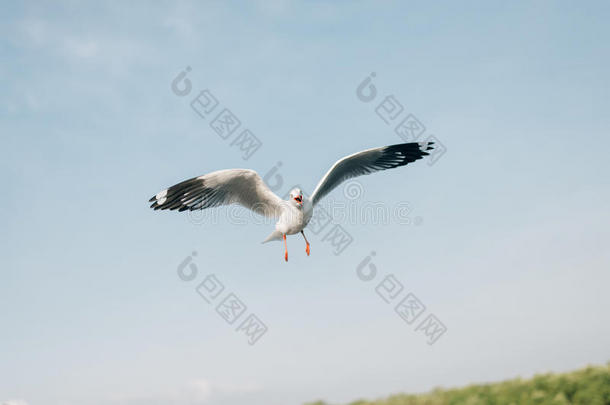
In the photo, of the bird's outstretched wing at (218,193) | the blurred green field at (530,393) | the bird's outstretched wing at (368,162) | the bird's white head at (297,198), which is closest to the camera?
the blurred green field at (530,393)

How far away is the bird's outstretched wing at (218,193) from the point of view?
1159cm

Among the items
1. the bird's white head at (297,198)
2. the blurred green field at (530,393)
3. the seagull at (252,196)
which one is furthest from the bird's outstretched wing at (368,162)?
the blurred green field at (530,393)

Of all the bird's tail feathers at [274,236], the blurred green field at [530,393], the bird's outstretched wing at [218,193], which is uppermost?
the bird's outstretched wing at [218,193]

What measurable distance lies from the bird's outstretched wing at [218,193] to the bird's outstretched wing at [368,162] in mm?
1159

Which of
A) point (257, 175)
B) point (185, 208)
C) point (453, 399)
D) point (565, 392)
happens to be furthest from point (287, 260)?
point (565, 392)

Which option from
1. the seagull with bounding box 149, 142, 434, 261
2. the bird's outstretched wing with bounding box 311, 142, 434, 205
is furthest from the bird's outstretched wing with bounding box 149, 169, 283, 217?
the bird's outstretched wing with bounding box 311, 142, 434, 205

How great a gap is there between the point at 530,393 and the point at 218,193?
756cm

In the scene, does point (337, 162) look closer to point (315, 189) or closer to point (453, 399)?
point (315, 189)

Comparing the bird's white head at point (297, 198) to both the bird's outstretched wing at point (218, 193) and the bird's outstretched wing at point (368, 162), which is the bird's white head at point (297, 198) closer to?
the bird's outstretched wing at point (218, 193)

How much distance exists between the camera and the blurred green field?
7.02 m

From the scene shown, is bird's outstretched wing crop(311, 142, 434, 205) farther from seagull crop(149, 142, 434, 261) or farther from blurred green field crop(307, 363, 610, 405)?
blurred green field crop(307, 363, 610, 405)

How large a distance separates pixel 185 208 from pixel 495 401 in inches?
301

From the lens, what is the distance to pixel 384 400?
7.24m

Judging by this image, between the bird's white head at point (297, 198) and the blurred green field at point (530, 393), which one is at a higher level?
the bird's white head at point (297, 198)
